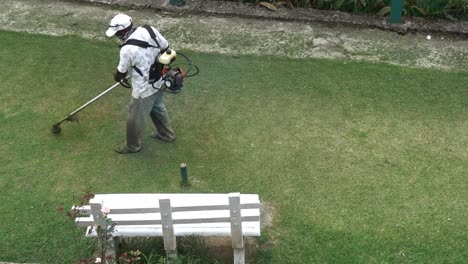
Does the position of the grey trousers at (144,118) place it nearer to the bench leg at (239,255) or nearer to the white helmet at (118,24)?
the white helmet at (118,24)

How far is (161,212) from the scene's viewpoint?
4668 millimetres

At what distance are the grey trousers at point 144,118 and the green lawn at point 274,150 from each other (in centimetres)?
16

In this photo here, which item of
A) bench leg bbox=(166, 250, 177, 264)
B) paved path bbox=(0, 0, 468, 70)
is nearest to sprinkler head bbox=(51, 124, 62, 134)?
paved path bbox=(0, 0, 468, 70)

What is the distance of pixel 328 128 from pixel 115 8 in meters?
3.94

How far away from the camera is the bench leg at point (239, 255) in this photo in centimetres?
496

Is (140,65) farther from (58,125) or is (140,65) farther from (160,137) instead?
(58,125)

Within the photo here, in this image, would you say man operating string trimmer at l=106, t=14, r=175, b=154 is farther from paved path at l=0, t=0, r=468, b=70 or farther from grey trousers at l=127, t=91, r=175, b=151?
paved path at l=0, t=0, r=468, b=70

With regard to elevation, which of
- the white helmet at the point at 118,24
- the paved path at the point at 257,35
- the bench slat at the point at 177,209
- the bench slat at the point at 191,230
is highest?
the white helmet at the point at 118,24

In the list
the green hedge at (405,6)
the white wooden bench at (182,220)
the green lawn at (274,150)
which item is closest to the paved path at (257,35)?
the green lawn at (274,150)

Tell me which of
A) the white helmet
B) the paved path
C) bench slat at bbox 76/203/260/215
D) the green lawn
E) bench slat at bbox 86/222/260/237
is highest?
the white helmet

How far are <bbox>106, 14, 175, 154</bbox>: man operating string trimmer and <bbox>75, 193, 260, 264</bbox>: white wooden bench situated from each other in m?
1.29

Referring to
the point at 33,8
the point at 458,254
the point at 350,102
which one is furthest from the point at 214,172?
the point at 33,8

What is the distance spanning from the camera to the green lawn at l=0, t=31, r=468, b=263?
544cm

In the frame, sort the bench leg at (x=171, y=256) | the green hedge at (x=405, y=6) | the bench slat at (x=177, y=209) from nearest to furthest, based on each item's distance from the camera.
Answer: the bench slat at (x=177, y=209) → the bench leg at (x=171, y=256) → the green hedge at (x=405, y=6)
